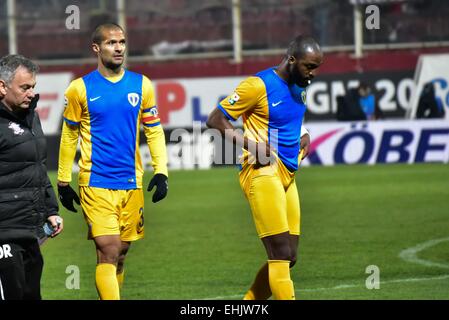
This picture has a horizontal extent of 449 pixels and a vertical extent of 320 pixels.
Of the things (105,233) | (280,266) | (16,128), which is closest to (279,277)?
(280,266)

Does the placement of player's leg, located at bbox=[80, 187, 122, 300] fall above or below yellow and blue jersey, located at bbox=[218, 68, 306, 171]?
below

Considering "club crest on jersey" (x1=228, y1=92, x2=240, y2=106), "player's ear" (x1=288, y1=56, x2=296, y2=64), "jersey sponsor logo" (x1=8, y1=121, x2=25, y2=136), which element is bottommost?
"jersey sponsor logo" (x1=8, y1=121, x2=25, y2=136)

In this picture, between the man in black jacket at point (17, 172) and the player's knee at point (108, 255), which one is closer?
the man in black jacket at point (17, 172)

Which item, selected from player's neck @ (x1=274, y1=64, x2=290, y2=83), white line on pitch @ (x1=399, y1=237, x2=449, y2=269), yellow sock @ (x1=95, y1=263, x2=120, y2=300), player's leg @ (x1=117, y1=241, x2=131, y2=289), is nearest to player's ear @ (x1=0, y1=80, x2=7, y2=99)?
yellow sock @ (x1=95, y1=263, x2=120, y2=300)

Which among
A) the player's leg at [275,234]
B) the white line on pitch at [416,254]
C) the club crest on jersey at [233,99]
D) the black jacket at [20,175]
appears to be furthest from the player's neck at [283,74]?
the white line on pitch at [416,254]

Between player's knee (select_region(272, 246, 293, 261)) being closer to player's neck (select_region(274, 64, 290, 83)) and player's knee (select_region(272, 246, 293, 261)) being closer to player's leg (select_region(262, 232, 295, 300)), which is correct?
player's leg (select_region(262, 232, 295, 300))

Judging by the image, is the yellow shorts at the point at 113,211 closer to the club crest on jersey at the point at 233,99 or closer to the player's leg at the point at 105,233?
the player's leg at the point at 105,233

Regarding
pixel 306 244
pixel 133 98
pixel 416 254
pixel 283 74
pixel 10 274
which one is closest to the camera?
pixel 10 274

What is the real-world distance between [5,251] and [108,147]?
5.47 ft

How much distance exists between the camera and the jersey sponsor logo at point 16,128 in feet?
22.2

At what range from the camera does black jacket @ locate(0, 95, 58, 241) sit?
6750mm

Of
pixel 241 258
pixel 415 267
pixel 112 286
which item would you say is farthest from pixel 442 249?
pixel 112 286

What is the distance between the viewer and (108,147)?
8.17m

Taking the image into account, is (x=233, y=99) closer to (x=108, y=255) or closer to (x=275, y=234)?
(x=275, y=234)
